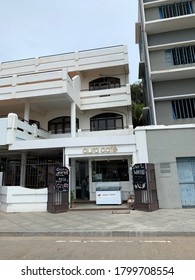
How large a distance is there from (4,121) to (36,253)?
935 cm

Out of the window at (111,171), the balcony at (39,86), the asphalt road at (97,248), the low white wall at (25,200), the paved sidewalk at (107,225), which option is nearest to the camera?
the asphalt road at (97,248)

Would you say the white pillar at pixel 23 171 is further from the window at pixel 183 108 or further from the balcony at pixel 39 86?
the window at pixel 183 108

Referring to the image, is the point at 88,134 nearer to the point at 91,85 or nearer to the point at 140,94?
the point at 91,85

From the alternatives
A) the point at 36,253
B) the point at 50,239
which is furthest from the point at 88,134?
the point at 36,253

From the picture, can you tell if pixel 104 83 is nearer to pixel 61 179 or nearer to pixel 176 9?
pixel 176 9

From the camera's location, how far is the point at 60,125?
17.6 metres

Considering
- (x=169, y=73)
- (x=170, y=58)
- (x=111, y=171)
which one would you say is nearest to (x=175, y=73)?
(x=169, y=73)

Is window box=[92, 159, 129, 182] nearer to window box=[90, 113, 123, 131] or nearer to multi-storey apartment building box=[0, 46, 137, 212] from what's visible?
multi-storey apartment building box=[0, 46, 137, 212]

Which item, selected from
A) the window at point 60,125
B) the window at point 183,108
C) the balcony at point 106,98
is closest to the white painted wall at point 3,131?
the window at point 60,125

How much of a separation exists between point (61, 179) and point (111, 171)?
4111 millimetres

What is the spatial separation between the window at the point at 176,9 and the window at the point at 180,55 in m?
2.70

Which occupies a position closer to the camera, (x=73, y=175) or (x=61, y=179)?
(x=61, y=179)

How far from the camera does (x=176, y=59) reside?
1545cm

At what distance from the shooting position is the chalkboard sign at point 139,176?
10.4m
